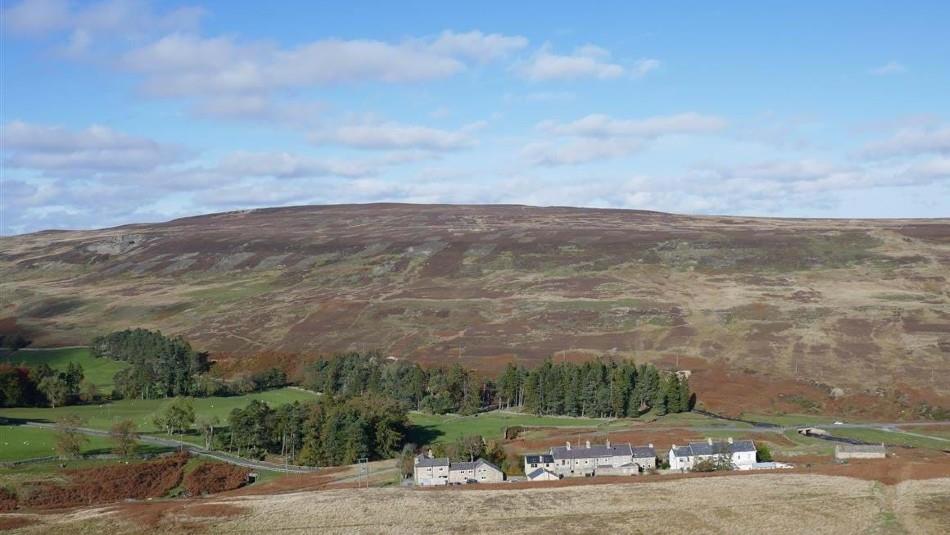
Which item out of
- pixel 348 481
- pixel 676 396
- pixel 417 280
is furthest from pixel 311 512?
pixel 417 280

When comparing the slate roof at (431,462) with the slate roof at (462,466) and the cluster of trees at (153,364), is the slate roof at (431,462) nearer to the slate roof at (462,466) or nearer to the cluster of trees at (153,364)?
the slate roof at (462,466)

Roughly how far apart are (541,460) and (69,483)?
43279 mm

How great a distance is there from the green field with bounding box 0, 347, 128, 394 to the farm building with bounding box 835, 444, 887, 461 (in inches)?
4274

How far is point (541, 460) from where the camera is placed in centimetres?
7956

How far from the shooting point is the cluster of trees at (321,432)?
9081 cm

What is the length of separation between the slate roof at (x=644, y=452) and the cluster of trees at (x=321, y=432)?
2649cm

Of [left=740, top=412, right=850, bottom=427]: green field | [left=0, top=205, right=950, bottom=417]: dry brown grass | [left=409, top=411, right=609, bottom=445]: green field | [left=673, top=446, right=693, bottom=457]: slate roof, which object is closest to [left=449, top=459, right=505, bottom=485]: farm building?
[left=673, top=446, right=693, bottom=457]: slate roof

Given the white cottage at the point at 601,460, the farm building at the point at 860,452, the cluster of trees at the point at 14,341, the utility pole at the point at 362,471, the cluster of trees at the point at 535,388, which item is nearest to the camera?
the utility pole at the point at 362,471

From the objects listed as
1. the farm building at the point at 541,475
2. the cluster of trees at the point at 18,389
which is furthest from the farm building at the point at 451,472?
the cluster of trees at the point at 18,389

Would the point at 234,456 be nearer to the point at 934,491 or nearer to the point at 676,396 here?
the point at 676,396

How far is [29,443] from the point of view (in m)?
94.2

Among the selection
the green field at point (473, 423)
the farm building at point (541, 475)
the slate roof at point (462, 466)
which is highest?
the slate roof at point (462, 466)

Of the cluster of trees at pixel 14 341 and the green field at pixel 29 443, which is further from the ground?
the cluster of trees at pixel 14 341

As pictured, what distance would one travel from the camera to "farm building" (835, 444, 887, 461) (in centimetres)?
7838
